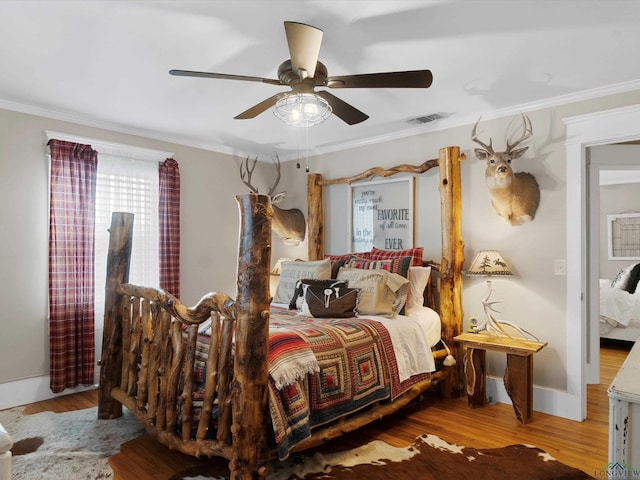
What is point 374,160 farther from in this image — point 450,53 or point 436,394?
point 436,394

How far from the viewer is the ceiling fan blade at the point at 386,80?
2098mm

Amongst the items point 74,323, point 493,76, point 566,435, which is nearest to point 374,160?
point 493,76

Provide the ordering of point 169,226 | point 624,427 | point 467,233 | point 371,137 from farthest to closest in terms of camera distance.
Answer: point 371,137, point 169,226, point 467,233, point 624,427

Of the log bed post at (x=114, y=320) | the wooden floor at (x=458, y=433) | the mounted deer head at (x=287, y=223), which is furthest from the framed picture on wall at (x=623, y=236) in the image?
the log bed post at (x=114, y=320)

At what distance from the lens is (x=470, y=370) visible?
3.39 meters

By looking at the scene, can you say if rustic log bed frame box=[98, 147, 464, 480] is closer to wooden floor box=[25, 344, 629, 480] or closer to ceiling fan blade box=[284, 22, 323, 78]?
wooden floor box=[25, 344, 629, 480]

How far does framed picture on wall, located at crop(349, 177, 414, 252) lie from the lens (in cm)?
428

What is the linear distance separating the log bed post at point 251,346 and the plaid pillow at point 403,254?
6.92 feet

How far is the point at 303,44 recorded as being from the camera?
1.94 m

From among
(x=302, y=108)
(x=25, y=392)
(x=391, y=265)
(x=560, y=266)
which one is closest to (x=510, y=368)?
(x=560, y=266)

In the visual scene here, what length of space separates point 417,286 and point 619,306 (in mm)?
3250

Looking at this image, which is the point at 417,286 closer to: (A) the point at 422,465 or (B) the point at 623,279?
(A) the point at 422,465

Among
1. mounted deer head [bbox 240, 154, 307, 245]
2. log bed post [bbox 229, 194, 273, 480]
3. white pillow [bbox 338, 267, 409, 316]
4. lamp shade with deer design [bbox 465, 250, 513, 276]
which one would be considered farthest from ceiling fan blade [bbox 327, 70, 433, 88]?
mounted deer head [bbox 240, 154, 307, 245]

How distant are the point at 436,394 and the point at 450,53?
285 centimetres
